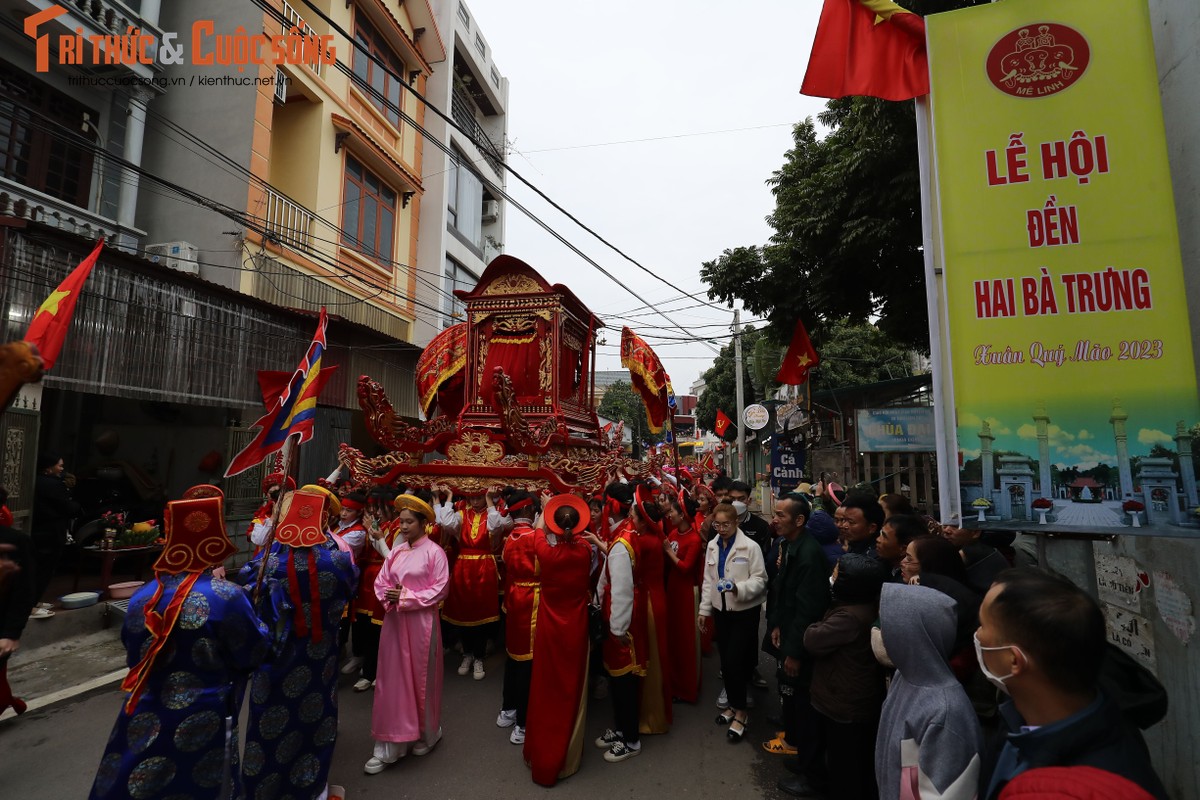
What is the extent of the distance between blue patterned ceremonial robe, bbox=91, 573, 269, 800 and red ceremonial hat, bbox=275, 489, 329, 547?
0.64 meters

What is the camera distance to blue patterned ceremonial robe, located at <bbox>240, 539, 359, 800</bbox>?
291 cm

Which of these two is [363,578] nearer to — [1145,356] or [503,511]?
[503,511]

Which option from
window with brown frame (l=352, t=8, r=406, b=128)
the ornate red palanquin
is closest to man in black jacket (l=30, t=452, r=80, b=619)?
the ornate red palanquin

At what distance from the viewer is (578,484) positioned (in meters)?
5.70

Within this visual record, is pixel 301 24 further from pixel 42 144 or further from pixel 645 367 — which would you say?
pixel 645 367

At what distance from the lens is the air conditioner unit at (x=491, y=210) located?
69.5ft

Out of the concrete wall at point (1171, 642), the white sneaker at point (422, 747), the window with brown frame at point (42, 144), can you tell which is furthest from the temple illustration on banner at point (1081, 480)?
the window with brown frame at point (42, 144)

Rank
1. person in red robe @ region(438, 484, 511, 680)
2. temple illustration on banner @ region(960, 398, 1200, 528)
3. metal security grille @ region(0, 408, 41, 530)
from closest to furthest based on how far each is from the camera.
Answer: temple illustration on banner @ region(960, 398, 1200, 528) → person in red robe @ region(438, 484, 511, 680) → metal security grille @ region(0, 408, 41, 530)

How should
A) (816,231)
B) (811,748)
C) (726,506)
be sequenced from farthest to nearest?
1. (816,231)
2. (726,506)
3. (811,748)

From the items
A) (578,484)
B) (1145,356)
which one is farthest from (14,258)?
(1145,356)

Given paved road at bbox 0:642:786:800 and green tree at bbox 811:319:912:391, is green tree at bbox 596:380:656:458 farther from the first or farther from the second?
paved road at bbox 0:642:786:800

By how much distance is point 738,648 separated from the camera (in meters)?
4.14

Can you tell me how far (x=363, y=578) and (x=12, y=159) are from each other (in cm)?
835

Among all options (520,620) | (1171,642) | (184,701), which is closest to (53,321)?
(184,701)
